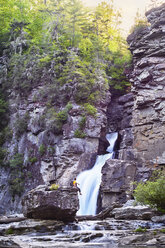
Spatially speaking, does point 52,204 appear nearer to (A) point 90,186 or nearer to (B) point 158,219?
(B) point 158,219

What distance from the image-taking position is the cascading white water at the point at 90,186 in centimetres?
2359

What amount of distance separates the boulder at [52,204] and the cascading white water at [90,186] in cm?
794

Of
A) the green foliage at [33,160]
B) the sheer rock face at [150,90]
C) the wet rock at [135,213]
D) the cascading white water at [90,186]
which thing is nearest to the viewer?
the wet rock at [135,213]

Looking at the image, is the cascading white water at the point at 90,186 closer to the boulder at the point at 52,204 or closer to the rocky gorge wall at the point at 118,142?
the rocky gorge wall at the point at 118,142

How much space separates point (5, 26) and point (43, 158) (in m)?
23.8

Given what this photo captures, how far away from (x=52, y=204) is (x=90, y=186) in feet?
34.9

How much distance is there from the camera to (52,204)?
15.1 metres

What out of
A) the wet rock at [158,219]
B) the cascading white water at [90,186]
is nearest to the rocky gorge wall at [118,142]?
the cascading white water at [90,186]

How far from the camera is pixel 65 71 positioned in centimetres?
3506

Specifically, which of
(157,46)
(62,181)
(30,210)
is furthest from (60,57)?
(30,210)

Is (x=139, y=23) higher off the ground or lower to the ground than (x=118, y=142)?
higher

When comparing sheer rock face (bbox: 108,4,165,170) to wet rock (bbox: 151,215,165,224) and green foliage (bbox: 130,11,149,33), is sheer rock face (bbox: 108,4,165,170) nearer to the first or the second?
green foliage (bbox: 130,11,149,33)

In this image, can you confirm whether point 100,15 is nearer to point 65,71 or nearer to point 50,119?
point 65,71

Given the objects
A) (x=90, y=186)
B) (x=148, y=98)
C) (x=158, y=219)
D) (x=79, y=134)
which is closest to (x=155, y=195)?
(x=158, y=219)
